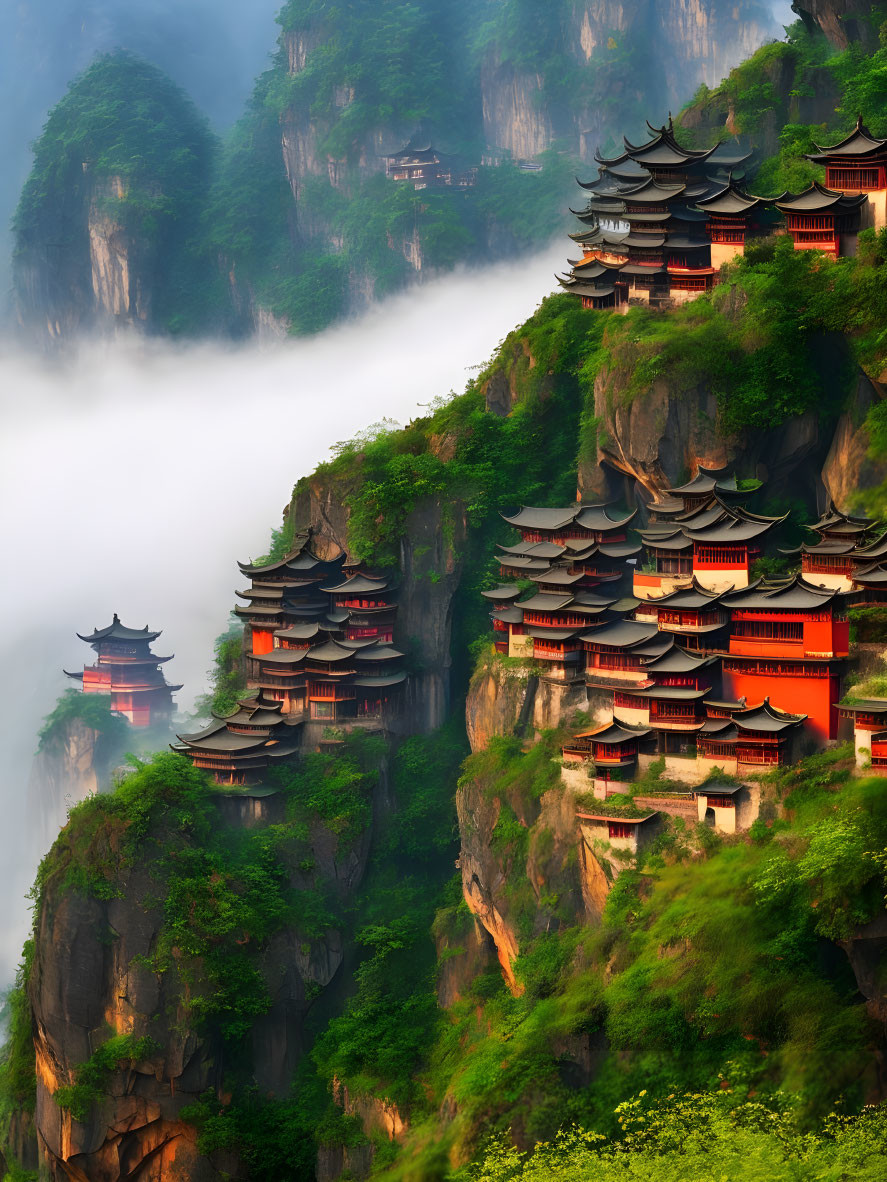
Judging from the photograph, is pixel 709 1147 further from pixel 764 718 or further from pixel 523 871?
pixel 523 871

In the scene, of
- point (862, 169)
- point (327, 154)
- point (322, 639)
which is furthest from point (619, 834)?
point (327, 154)

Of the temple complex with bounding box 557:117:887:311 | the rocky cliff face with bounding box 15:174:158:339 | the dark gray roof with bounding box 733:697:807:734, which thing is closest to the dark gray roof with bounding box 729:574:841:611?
the dark gray roof with bounding box 733:697:807:734

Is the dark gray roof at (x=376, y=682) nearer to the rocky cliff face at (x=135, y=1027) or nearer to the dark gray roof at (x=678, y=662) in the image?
the rocky cliff face at (x=135, y=1027)

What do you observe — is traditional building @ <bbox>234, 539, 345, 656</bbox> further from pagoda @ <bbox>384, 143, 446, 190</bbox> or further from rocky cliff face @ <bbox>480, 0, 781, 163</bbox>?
rocky cliff face @ <bbox>480, 0, 781, 163</bbox>

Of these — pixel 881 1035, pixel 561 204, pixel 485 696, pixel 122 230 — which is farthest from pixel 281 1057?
pixel 122 230

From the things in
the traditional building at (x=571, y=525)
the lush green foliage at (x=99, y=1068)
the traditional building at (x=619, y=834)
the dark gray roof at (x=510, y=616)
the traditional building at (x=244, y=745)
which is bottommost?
the lush green foliage at (x=99, y=1068)

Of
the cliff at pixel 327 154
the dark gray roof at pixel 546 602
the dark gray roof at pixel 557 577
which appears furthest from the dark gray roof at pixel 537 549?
the cliff at pixel 327 154
